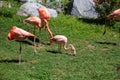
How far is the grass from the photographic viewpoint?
320 inches

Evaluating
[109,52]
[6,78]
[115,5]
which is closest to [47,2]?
[115,5]

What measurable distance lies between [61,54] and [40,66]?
1.30 meters

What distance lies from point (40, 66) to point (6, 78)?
1.15 m

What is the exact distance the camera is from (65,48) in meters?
9.84

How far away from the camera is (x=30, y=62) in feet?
29.3

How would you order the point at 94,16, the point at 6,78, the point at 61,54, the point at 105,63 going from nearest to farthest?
the point at 6,78, the point at 105,63, the point at 61,54, the point at 94,16

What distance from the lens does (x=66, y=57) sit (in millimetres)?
9570

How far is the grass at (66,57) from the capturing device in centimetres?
814

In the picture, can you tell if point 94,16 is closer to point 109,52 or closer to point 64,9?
point 64,9

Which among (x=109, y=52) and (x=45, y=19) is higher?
(x=45, y=19)

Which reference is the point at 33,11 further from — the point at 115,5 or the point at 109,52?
the point at 109,52

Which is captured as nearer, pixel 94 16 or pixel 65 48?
pixel 65 48

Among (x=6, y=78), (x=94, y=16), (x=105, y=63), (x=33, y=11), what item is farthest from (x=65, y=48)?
(x=94, y=16)

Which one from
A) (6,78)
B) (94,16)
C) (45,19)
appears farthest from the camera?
(94,16)
